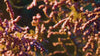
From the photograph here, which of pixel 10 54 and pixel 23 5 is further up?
pixel 23 5

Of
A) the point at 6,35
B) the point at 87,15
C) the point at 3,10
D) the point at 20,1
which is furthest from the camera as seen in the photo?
the point at 20,1

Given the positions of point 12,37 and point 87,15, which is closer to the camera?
point 12,37

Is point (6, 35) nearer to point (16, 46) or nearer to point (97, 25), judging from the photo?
point (16, 46)

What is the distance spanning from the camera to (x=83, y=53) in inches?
148

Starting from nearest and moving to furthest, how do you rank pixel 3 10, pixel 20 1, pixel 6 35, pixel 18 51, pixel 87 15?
1. pixel 6 35
2. pixel 18 51
3. pixel 87 15
4. pixel 3 10
5. pixel 20 1

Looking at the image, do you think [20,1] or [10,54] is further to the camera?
[20,1]

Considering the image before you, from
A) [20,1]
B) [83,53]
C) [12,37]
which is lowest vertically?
[83,53]

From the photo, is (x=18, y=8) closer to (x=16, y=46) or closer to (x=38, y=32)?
(x=38, y=32)

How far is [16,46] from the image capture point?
8.39ft

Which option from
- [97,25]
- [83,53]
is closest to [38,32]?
[97,25]

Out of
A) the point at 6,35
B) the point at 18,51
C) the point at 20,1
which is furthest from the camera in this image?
the point at 20,1

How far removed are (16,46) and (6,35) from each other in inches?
13.3

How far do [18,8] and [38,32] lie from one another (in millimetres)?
1157

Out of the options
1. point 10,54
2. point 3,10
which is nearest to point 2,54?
point 10,54
